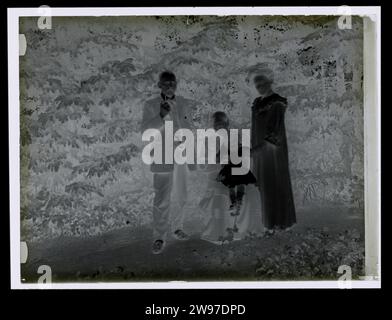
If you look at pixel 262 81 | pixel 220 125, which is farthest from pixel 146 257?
pixel 262 81

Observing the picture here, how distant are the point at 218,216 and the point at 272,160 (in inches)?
21.1

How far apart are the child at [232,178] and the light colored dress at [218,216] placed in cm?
3

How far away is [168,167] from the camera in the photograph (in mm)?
5090

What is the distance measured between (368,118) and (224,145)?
1.01m

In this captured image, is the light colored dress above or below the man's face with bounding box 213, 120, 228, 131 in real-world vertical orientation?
below

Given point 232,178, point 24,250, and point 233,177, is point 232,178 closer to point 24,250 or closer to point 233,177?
point 233,177

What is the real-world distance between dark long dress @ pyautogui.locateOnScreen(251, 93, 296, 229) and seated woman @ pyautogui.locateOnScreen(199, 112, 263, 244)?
0.10 m

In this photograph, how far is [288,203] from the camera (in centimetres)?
510

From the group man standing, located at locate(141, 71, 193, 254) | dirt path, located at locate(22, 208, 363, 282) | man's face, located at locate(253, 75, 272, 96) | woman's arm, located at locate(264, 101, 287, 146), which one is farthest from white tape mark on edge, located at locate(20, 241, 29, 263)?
man's face, located at locate(253, 75, 272, 96)

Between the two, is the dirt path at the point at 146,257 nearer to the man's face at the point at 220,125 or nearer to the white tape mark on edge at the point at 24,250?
the white tape mark on edge at the point at 24,250

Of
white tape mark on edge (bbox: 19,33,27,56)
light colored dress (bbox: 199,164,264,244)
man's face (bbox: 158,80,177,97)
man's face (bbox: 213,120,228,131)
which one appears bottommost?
light colored dress (bbox: 199,164,264,244)

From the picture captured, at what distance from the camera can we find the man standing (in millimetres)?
5078

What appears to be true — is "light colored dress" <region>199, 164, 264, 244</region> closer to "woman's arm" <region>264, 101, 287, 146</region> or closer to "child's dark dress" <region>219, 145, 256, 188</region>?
"child's dark dress" <region>219, 145, 256, 188</region>

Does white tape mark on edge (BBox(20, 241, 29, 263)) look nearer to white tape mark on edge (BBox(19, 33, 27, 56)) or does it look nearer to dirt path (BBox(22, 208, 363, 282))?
dirt path (BBox(22, 208, 363, 282))
